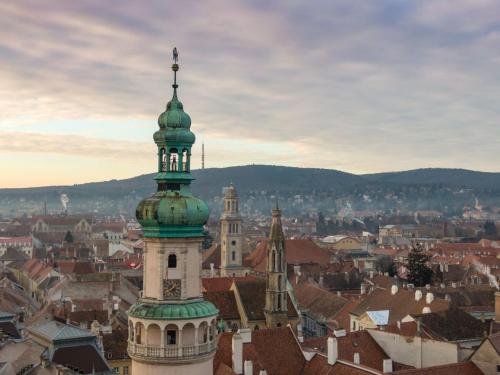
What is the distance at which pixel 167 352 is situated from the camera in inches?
808

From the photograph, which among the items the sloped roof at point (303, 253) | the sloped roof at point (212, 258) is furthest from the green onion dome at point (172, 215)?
the sloped roof at point (303, 253)

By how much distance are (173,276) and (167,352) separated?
2.07 metres

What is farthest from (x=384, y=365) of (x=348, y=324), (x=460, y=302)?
(x=460, y=302)

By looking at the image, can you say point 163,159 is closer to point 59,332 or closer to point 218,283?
point 59,332

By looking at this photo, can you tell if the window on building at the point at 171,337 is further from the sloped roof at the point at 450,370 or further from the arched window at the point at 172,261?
the sloped roof at the point at 450,370

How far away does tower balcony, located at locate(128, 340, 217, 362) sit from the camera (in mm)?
20484

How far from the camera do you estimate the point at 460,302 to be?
6950cm

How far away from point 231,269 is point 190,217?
219 ft

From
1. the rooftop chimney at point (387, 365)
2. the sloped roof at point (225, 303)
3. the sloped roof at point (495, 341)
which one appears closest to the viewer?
the sloped roof at point (495, 341)

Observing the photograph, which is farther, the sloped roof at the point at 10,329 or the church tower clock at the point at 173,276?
→ the sloped roof at the point at 10,329

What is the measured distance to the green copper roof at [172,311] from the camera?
67.8 ft

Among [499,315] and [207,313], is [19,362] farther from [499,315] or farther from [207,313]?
[499,315]

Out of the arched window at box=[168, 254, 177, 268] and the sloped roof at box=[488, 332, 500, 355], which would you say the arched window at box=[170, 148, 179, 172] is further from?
the sloped roof at box=[488, 332, 500, 355]

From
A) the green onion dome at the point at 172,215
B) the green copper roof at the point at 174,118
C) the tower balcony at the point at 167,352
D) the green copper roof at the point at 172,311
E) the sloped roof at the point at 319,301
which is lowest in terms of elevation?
the sloped roof at the point at 319,301
